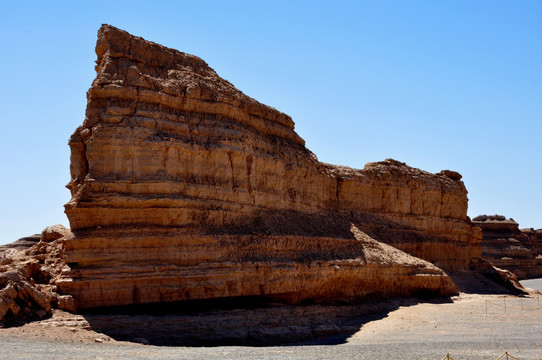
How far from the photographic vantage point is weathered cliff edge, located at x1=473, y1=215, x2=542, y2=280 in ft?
213

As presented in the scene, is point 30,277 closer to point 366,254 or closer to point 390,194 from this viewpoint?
point 366,254

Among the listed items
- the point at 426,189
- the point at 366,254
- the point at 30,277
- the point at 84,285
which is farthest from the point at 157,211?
the point at 426,189

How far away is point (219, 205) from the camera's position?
82.8 ft

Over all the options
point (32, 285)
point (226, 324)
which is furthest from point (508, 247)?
point (32, 285)

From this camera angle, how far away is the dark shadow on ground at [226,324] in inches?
831

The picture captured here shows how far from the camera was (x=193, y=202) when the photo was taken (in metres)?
23.8

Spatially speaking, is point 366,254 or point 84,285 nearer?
point 84,285

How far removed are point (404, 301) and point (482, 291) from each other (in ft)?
41.2

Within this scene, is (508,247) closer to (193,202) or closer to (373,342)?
(373,342)

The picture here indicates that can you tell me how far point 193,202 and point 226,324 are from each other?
A: 14.9ft

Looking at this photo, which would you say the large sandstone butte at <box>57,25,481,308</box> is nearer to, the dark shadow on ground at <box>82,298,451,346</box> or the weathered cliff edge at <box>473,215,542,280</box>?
the dark shadow on ground at <box>82,298,451,346</box>

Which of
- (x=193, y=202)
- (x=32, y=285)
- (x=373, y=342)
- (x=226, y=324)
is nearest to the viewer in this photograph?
(x=32, y=285)

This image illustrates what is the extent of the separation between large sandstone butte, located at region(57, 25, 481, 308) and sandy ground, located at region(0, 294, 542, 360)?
1.91m

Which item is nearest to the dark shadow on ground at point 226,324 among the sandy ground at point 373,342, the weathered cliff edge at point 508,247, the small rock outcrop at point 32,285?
the sandy ground at point 373,342
